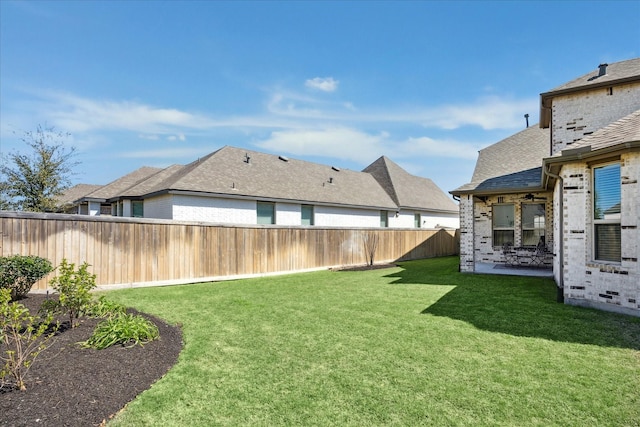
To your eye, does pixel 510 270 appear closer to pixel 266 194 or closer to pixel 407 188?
pixel 266 194

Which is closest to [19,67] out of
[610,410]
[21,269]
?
[21,269]

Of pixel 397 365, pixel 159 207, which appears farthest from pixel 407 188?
pixel 397 365

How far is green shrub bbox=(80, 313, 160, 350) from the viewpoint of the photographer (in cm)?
458

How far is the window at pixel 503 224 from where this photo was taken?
41.4ft

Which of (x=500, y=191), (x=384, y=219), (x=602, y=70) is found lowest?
(x=384, y=219)

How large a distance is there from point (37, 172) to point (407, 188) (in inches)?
1000

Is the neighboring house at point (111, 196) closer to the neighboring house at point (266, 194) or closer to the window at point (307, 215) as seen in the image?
the neighboring house at point (266, 194)

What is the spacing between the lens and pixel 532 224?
12.2m

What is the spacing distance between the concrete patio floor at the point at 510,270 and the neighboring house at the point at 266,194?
9108 millimetres

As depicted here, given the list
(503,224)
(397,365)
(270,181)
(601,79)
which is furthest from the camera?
(270,181)

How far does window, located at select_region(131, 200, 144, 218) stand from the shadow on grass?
15.3m

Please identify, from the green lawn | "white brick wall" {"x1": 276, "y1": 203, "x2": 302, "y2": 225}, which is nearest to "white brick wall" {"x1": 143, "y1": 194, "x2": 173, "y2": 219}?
"white brick wall" {"x1": 276, "y1": 203, "x2": 302, "y2": 225}

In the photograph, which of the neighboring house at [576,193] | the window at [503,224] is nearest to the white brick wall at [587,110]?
the neighboring house at [576,193]

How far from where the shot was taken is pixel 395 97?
48.9ft
